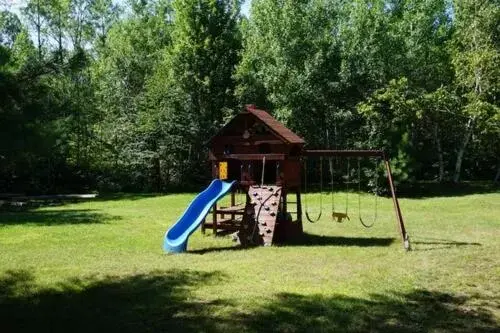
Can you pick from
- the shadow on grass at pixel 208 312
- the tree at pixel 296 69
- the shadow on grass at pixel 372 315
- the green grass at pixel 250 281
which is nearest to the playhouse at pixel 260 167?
the green grass at pixel 250 281

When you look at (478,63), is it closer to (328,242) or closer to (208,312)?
(328,242)

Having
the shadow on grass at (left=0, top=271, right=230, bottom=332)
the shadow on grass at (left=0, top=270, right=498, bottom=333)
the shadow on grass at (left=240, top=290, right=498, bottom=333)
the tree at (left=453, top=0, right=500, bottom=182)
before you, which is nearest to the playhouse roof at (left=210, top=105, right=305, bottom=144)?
the shadow on grass at (left=0, top=271, right=230, bottom=332)

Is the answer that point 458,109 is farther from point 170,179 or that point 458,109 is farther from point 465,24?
point 170,179

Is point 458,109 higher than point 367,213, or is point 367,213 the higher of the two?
point 458,109

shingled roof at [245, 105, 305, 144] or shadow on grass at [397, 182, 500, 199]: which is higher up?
shingled roof at [245, 105, 305, 144]

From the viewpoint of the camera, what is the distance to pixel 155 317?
7012mm

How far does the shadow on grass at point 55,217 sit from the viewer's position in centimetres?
1675

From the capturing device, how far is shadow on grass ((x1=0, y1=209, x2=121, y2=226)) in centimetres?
1675

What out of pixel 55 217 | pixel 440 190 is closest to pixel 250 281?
pixel 55 217

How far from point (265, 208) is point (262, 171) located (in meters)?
1.24

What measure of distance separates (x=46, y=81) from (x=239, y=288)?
4548 millimetres

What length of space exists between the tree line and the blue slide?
13833 millimetres

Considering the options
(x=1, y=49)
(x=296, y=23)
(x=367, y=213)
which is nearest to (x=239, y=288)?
(x=1, y=49)

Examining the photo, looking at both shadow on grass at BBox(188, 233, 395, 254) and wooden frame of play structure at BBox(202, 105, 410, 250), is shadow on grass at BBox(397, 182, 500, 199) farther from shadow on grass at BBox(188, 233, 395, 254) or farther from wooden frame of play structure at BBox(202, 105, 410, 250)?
shadow on grass at BBox(188, 233, 395, 254)
